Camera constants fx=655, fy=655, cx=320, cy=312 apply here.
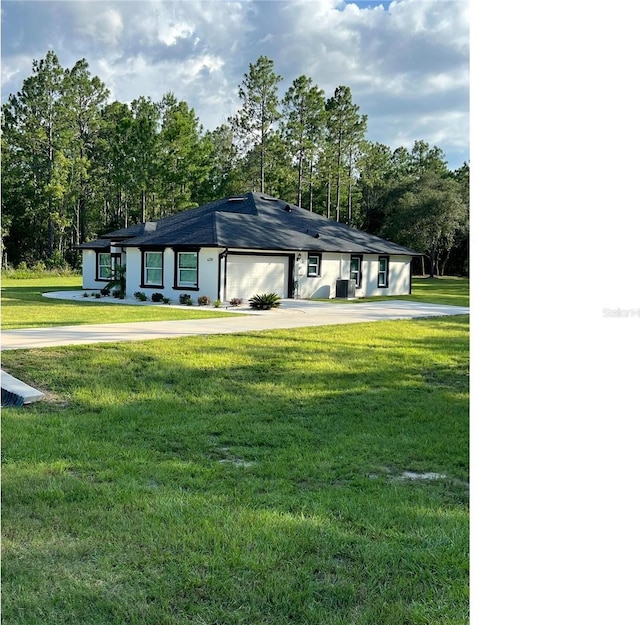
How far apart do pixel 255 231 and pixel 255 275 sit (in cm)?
112

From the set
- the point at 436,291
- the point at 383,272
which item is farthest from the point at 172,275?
the point at 436,291

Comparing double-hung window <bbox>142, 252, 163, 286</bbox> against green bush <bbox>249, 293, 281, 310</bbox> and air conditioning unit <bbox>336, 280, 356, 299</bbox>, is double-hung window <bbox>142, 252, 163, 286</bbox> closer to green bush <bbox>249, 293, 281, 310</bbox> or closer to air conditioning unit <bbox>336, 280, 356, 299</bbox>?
green bush <bbox>249, 293, 281, 310</bbox>

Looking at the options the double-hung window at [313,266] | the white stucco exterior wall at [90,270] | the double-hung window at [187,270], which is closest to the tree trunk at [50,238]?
the white stucco exterior wall at [90,270]

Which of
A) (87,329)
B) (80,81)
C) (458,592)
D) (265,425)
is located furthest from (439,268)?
(458,592)

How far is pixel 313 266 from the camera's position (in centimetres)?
1476

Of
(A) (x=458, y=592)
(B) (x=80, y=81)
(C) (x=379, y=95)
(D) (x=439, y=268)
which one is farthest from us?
(D) (x=439, y=268)

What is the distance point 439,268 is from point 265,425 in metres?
23.3

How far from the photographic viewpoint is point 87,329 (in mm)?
7008

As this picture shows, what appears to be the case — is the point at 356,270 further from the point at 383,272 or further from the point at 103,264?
the point at 103,264

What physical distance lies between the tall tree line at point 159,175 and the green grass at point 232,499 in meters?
10.7

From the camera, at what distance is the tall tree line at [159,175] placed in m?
16.8

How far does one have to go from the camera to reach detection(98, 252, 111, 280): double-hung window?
15653 mm
